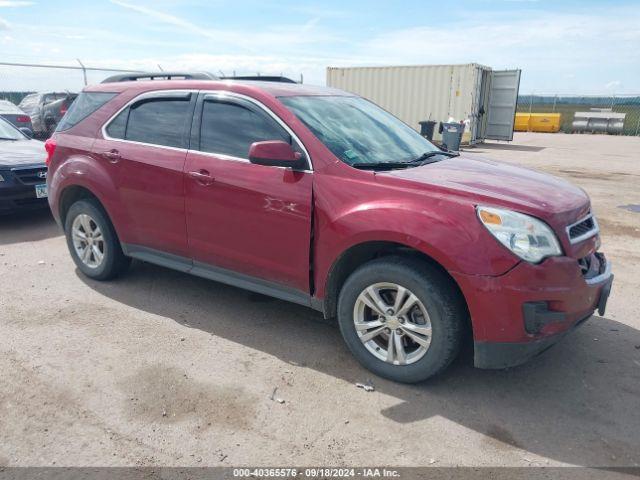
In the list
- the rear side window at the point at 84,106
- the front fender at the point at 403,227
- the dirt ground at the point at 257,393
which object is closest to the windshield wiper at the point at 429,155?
the front fender at the point at 403,227

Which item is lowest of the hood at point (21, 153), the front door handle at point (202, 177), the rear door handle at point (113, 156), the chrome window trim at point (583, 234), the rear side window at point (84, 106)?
the hood at point (21, 153)

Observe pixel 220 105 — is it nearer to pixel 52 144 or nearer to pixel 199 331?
pixel 199 331

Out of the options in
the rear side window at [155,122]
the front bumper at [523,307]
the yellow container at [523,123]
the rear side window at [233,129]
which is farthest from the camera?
the yellow container at [523,123]

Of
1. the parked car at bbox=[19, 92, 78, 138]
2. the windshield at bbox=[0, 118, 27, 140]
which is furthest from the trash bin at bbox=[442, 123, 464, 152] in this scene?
the windshield at bbox=[0, 118, 27, 140]

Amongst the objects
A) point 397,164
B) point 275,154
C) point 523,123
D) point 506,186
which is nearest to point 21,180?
point 275,154

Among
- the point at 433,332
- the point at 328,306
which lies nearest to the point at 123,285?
the point at 328,306

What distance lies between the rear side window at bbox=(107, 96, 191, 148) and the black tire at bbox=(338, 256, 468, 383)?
1.87 meters

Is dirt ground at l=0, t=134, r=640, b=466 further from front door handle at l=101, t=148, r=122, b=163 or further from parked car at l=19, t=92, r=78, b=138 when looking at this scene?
parked car at l=19, t=92, r=78, b=138

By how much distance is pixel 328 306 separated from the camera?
3.56m

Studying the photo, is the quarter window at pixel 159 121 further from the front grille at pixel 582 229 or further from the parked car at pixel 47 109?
the parked car at pixel 47 109

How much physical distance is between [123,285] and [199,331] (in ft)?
4.38

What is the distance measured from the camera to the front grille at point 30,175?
6832 millimetres

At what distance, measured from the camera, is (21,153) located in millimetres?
7426

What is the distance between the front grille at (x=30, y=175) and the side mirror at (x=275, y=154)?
191 inches
